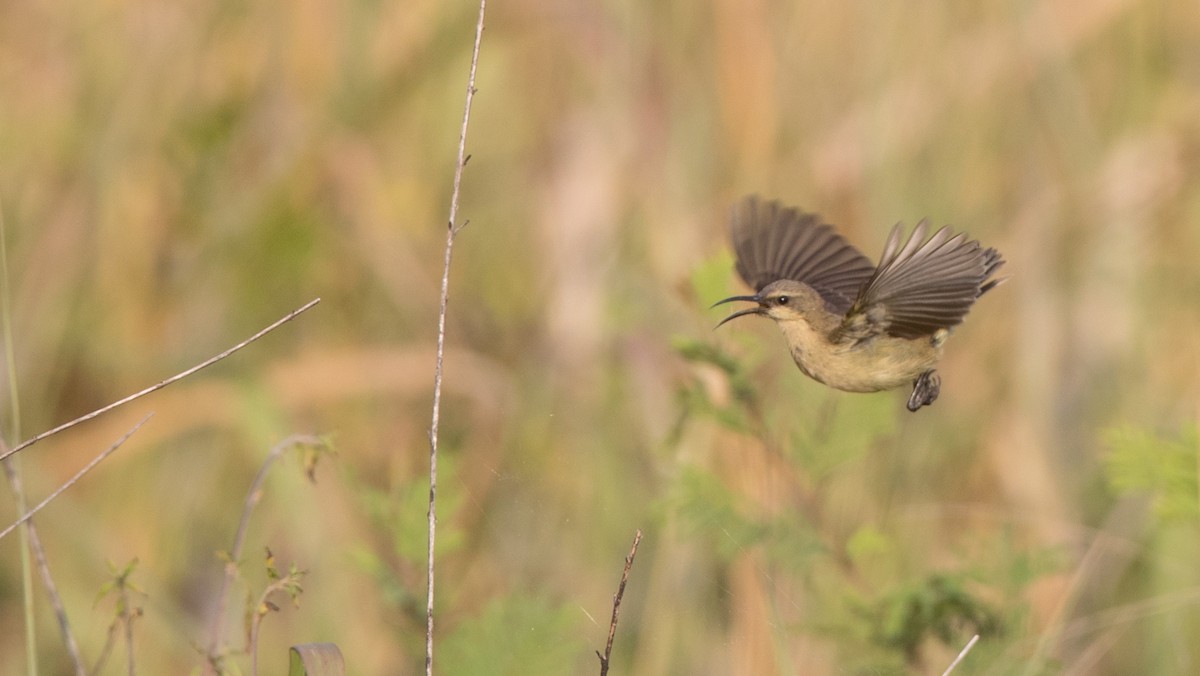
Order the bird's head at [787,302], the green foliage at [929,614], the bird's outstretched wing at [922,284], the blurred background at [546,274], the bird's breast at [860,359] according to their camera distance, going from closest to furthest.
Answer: the bird's outstretched wing at [922,284], the bird's breast at [860,359], the bird's head at [787,302], the green foliage at [929,614], the blurred background at [546,274]

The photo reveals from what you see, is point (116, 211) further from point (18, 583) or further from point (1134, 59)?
point (1134, 59)

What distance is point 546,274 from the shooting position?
14.0ft

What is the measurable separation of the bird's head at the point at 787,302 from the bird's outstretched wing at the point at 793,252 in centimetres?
13

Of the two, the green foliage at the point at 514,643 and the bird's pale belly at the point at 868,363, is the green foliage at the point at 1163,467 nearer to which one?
the bird's pale belly at the point at 868,363

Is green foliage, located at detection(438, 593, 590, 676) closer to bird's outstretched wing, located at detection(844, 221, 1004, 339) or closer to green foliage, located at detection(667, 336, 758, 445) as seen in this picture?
green foliage, located at detection(667, 336, 758, 445)

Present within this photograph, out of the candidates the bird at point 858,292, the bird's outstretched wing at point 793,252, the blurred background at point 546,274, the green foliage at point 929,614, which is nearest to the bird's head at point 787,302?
the bird at point 858,292

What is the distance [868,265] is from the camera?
2.27 m

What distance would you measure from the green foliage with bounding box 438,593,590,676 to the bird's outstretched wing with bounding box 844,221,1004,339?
70 cm

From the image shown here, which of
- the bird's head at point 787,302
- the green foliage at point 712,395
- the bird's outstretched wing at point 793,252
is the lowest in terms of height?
the green foliage at point 712,395

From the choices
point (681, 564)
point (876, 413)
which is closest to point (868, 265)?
point (876, 413)

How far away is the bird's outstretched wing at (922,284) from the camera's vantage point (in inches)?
70.9

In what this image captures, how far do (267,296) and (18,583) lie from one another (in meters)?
0.98

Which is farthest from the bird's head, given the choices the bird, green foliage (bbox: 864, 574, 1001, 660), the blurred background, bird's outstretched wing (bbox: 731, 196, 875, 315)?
the blurred background

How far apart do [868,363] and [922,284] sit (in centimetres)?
15
